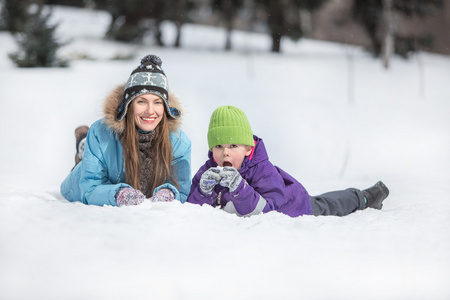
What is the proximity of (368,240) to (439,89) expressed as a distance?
11.0 meters

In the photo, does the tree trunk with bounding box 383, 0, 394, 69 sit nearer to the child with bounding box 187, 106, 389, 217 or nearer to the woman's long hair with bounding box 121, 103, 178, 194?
the child with bounding box 187, 106, 389, 217

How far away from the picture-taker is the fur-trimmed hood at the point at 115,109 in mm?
2781

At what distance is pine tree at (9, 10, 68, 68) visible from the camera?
379 inches

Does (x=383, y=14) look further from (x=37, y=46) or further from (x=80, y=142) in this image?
(x=80, y=142)

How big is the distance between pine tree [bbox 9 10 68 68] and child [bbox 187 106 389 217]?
823 centimetres

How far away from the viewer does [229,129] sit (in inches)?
104

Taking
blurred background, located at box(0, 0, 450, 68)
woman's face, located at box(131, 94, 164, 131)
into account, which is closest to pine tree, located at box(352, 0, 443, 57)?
blurred background, located at box(0, 0, 450, 68)

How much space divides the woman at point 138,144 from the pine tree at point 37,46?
769cm

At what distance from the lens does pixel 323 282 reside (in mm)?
1699

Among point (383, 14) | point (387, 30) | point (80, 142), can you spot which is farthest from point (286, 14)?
point (80, 142)

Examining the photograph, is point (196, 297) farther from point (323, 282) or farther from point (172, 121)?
point (172, 121)

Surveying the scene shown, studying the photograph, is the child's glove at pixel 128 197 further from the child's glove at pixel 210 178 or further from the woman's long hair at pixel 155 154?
the child's glove at pixel 210 178

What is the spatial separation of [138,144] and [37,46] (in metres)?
8.00

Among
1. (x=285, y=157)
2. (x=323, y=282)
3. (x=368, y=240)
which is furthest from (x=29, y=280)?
(x=285, y=157)
